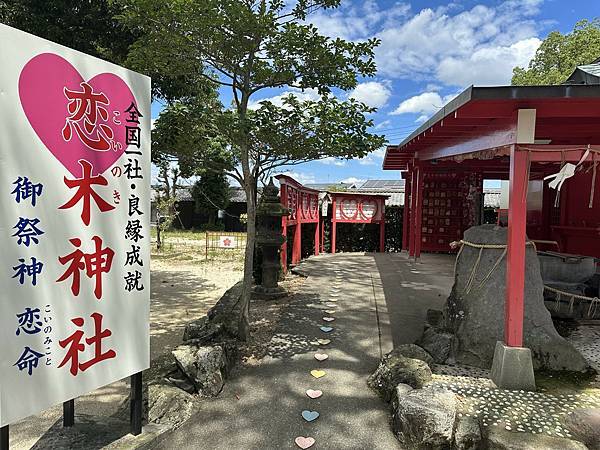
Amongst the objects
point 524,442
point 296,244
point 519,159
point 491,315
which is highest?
point 519,159

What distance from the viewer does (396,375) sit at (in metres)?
3.50

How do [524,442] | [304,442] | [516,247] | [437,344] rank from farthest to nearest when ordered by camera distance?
[437,344]
[516,247]
[304,442]
[524,442]

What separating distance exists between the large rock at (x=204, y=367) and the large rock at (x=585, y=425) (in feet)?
9.46

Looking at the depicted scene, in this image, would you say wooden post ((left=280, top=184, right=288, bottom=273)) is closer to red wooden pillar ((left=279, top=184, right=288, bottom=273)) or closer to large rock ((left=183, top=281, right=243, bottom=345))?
red wooden pillar ((left=279, top=184, right=288, bottom=273))

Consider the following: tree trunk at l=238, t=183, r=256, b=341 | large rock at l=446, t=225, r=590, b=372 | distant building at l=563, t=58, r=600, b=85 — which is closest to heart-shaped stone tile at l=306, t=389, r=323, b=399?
tree trunk at l=238, t=183, r=256, b=341

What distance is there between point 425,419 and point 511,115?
110 inches

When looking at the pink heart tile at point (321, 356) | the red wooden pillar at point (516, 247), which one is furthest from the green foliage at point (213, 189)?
the red wooden pillar at point (516, 247)

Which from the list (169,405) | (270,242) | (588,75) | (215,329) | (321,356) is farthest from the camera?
(588,75)

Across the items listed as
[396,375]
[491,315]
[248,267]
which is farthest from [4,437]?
[491,315]

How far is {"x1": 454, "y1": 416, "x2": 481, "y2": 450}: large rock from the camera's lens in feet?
8.95

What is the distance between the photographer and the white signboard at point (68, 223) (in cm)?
200

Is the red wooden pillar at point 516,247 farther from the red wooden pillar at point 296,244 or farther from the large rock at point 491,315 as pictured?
the red wooden pillar at point 296,244

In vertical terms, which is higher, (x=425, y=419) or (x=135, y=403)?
(x=135, y=403)

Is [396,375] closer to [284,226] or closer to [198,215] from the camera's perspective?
[284,226]
